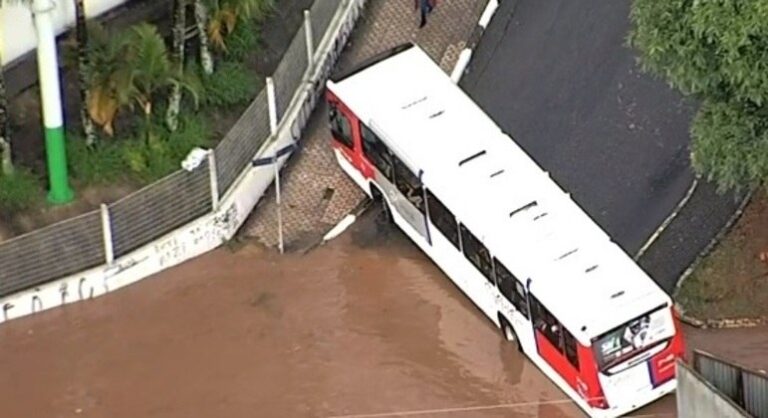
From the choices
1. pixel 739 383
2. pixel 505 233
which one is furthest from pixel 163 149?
pixel 739 383

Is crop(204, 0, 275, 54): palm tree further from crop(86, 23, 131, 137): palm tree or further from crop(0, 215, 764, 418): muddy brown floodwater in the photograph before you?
crop(0, 215, 764, 418): muddy brown floodwater

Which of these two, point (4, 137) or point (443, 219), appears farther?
point (4, 137)

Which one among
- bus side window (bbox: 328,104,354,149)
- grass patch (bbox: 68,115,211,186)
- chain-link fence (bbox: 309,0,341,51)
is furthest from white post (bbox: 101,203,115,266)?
chain-link fence (bbox: 309,0,341,51)

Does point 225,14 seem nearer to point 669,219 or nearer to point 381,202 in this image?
point 381,202

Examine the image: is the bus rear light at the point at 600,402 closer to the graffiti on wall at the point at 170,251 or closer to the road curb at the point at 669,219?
the road curb at the point at 669,219

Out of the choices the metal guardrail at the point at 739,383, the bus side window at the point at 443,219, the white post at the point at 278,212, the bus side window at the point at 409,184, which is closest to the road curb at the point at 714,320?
the bus side window at the point at 443,219

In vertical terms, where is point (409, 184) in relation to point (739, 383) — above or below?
above

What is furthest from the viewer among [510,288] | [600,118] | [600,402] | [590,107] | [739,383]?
[590,107]

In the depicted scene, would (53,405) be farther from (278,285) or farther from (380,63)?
(380,63)
